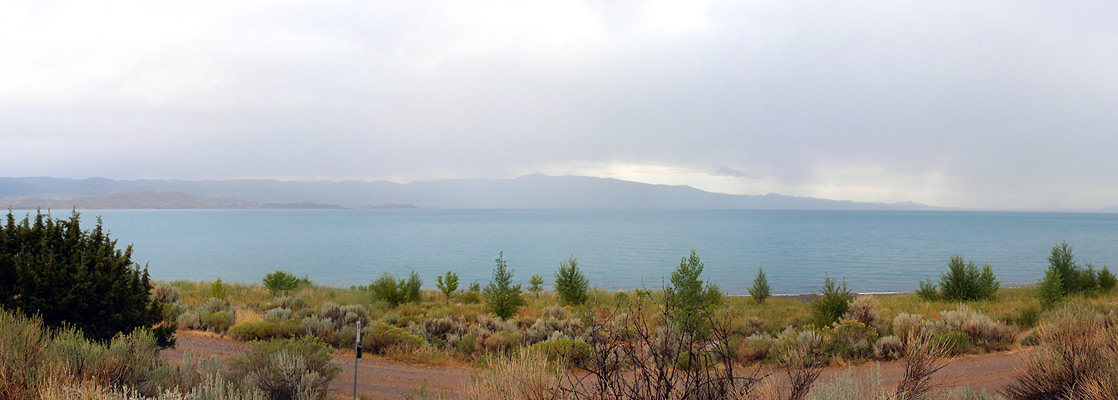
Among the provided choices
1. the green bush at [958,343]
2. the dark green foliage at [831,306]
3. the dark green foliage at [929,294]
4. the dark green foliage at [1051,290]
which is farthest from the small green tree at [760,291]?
the green bush at [958,343]

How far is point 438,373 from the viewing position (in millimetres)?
9484

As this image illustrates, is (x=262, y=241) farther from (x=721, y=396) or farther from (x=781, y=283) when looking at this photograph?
(x=721, y=396)

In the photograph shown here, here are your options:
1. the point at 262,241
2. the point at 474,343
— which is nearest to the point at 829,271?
the point at 474,343

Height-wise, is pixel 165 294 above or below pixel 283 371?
below

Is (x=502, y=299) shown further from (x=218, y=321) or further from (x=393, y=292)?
(x=218, y=321)

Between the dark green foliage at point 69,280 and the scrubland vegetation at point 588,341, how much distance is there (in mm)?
52

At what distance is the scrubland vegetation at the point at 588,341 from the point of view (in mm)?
4074

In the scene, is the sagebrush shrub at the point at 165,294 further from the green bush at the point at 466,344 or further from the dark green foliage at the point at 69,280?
the green bush at the point at 466,344

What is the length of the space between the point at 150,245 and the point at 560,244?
181 feet

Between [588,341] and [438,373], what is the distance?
12.2 ft

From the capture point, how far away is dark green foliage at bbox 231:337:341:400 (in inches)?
247

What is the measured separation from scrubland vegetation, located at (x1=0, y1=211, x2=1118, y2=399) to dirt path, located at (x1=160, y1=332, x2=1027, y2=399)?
0.32 metres

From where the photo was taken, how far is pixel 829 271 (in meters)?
43.2

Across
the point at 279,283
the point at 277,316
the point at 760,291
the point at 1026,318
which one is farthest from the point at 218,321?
the point at 1026,318
